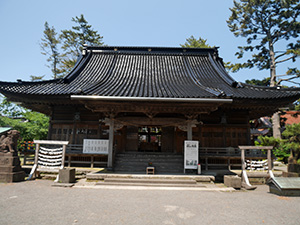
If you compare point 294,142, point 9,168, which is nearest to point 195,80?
point 294,142

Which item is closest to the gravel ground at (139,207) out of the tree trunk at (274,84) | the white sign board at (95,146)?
the white sign board at (95,146)

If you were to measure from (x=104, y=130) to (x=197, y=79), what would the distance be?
23.9ft

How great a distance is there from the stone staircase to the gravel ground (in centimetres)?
269

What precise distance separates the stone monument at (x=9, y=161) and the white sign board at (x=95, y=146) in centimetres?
306

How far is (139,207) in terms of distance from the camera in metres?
5.05

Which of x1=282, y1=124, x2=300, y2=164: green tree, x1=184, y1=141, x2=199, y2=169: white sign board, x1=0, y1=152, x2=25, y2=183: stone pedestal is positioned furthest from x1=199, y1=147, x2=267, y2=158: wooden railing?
x1=0, y1=152, x2=25, y2=183: stone pedestal

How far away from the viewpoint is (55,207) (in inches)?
194

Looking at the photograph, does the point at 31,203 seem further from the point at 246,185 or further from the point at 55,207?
the point at 246,185

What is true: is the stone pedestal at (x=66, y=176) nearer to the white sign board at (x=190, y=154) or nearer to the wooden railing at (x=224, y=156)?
the white sign board at (x=190, y=154)

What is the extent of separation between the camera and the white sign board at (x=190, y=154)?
29.2 feet

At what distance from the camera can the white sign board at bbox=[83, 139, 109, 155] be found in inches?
381

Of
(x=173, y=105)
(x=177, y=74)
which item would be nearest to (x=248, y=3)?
(x=177, y=74)

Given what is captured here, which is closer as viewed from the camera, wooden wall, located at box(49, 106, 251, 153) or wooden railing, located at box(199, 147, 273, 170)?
wooden railing, located at box(199, 147, 273, 170)

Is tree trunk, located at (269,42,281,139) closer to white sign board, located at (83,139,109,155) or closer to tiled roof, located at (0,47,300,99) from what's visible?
tiled roof, located at (0,47,300,99)
